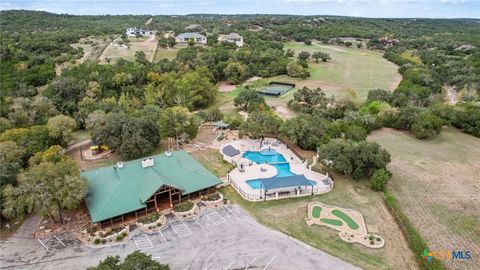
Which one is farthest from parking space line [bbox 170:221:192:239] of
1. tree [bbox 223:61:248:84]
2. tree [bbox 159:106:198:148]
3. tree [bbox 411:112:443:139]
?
tree [bbox 223:61:248:84]

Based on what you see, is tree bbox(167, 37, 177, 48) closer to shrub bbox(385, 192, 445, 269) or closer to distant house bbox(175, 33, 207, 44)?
distant house bbox(175, 33, 207, 44)

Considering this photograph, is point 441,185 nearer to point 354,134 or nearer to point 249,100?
Answer: point 354,134

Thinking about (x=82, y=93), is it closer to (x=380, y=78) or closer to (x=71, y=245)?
(x=71, y=245)

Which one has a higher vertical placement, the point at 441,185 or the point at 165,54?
the point at 165,54

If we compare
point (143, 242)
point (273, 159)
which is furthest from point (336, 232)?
point (143, 242)

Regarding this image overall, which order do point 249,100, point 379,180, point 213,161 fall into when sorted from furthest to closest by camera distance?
point 249,100
point 213,161
point 379,180

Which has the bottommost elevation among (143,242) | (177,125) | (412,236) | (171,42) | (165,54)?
(143,242)

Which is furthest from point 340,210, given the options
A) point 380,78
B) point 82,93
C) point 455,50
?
point 455,50
